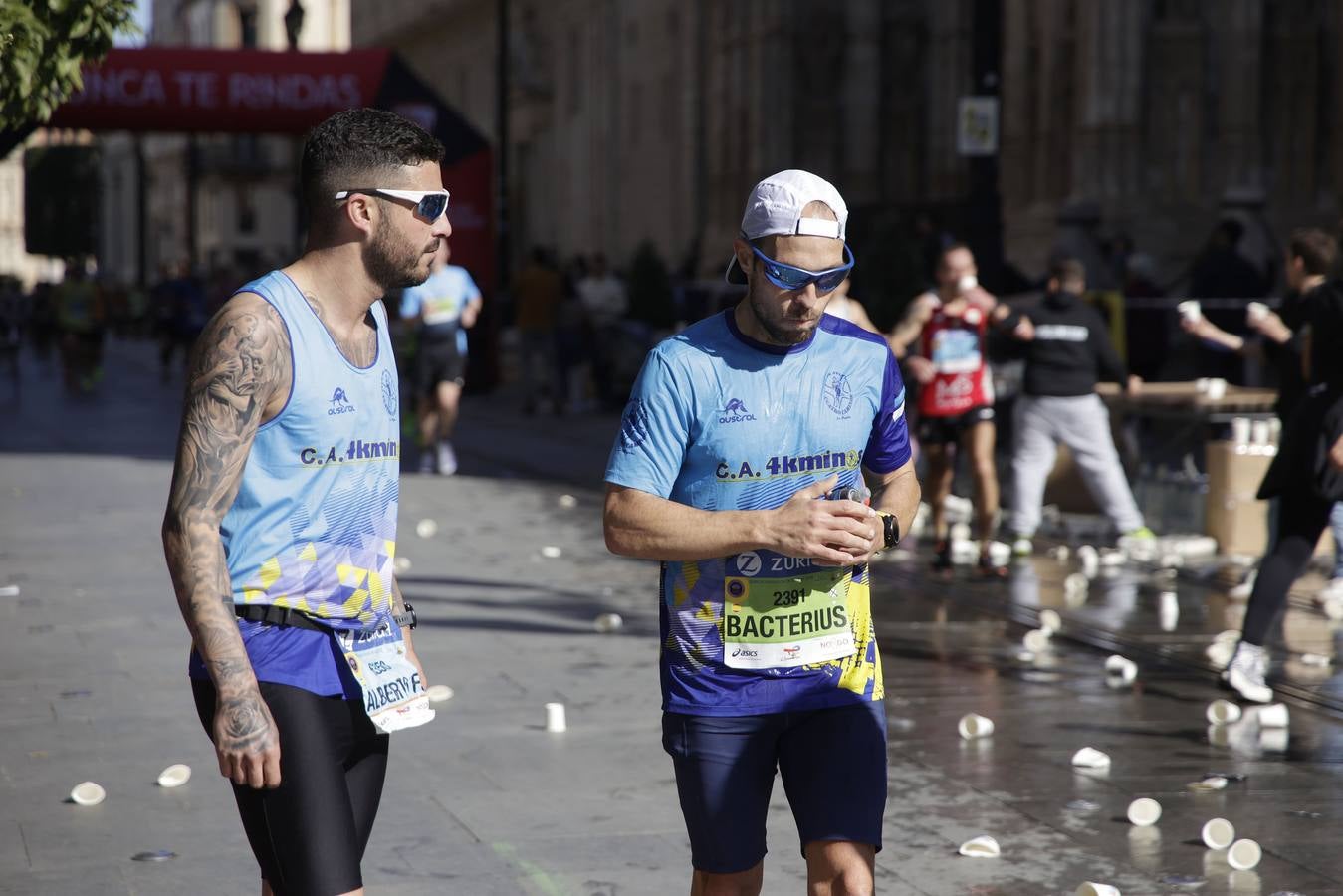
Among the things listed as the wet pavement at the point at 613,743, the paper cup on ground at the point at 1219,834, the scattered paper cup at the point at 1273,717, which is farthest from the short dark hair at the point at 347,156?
the scattered paper cup at the point at 1273,717

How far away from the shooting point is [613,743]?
684cm

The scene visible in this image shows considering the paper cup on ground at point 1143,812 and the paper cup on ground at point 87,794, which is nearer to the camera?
the paper cup on ground at point 1143,812

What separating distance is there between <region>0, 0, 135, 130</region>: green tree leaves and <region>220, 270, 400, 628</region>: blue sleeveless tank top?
3115 mm

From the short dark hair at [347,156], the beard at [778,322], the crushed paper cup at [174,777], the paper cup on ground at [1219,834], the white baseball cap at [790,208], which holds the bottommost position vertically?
the crushed paper cup at [174,777]

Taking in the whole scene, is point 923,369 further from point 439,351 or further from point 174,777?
point 439,351

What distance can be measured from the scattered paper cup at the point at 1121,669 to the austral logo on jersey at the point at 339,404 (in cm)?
514

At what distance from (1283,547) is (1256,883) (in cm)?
261

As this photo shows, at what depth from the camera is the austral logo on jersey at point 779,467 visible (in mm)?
3814

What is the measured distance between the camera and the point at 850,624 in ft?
12.7

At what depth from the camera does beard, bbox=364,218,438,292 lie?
3.59 m

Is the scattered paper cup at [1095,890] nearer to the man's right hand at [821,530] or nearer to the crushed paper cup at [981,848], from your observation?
the crushed paper cup at [981,848]

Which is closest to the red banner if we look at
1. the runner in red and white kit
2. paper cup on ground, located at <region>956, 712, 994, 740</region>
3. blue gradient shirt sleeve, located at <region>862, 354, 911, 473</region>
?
the runner in red and white kit

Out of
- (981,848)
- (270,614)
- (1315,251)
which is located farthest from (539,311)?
(270,614)

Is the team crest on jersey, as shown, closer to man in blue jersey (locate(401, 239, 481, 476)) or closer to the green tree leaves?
the green tree leaves
